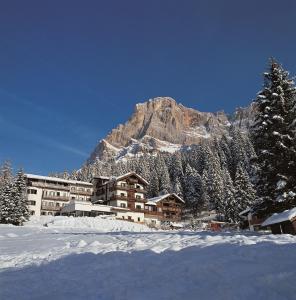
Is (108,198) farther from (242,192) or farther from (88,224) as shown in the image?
(242,192)

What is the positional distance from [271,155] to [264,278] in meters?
20.8

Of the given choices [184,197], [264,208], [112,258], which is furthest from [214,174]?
[112,258]

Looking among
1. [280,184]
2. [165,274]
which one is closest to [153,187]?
[280,184]

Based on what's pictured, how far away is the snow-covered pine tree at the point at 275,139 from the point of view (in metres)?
27.3

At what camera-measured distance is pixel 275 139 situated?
28156 millimetres

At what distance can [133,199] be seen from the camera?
282 feet

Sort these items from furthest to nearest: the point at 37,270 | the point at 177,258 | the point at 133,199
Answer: the point at 133,199, the point at 37,270, the point at 177,258

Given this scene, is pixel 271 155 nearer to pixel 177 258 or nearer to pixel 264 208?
pixel 264 208

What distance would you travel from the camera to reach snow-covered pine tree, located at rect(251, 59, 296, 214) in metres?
27.3

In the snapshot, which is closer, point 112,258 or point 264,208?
point 112,258

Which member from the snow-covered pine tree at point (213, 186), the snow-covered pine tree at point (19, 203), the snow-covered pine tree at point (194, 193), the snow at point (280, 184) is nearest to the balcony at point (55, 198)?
the snow-covered pine tree at point (19, 203)

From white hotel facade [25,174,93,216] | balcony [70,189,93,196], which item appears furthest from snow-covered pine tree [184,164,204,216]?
white hotel facade [25,174,93,216]

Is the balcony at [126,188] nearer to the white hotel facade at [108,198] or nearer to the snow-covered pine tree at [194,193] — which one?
the white hotel facade at [108,198]

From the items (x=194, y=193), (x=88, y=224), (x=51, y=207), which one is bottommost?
(x=88, y=224)
